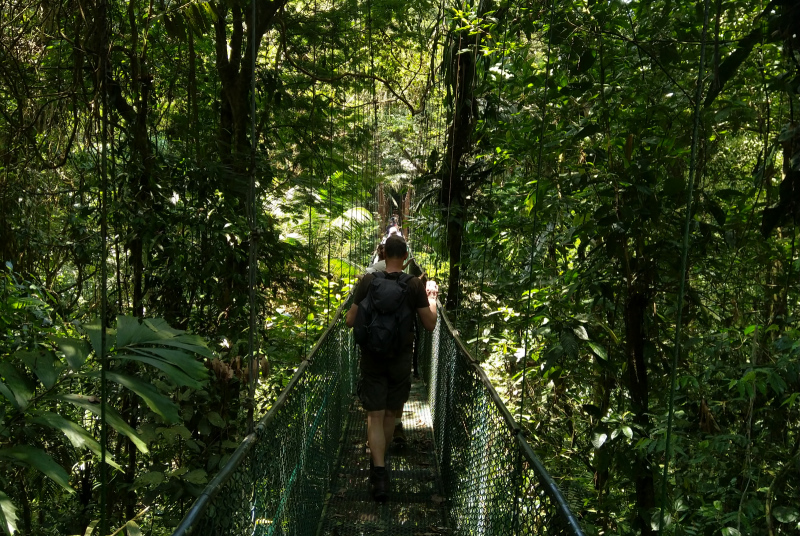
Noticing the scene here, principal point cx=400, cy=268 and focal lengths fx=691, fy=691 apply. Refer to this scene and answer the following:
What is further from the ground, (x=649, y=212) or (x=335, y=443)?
(x=649, y=212)

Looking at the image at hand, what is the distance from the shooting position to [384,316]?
268 cm

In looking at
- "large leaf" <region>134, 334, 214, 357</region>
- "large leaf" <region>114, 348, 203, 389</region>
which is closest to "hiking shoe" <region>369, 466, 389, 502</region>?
"large leaf" <region>134, 334, 214, 357</region>

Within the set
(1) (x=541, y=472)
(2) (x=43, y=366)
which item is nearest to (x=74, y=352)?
(2) (x=43, y=366)

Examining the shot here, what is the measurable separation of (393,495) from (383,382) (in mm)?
462

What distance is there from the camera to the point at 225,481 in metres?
1.22

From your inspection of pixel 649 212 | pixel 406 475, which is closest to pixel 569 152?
pixel 649 212

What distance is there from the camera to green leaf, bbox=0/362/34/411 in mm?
974

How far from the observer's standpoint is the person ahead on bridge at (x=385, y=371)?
8.94 ft

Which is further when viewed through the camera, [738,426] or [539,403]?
[539,403]

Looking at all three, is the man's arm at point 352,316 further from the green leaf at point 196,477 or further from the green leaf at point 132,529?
the green leaf at point 132,529

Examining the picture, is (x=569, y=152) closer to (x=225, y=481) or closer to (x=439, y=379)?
(x=439, y=379)

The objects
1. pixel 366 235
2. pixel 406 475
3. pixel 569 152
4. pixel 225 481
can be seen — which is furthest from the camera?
pixel 366 235

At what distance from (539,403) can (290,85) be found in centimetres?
259

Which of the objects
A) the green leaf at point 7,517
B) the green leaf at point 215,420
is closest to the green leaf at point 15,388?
the green leaf at point 7,517
